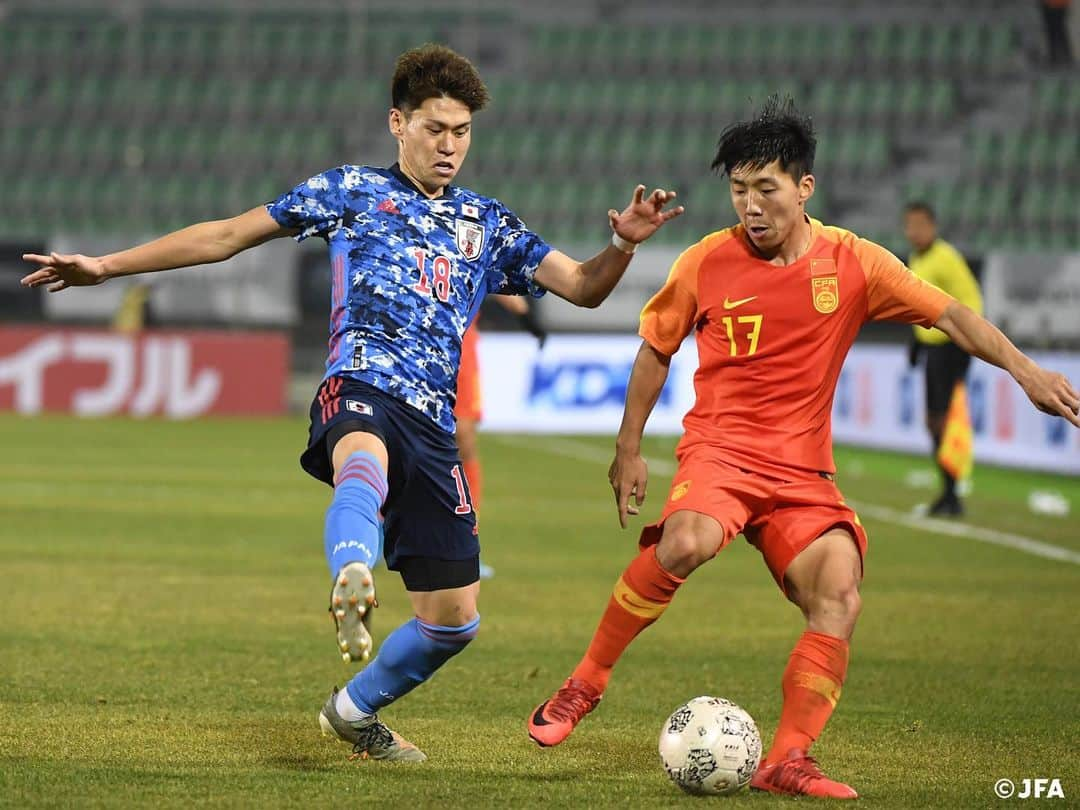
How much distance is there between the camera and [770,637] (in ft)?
27.2

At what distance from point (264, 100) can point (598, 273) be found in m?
24.6

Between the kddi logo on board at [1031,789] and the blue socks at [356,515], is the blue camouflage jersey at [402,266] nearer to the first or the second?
the blue socks at [356,515]

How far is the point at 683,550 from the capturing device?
5191 mm

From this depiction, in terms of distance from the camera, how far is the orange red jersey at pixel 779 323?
213 inches

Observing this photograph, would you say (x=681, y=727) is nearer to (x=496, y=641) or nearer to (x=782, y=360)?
(x=782, y=360)

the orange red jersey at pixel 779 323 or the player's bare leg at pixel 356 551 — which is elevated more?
the orange red jersey at pixel 779 323

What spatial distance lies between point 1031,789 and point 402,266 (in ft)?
7.52

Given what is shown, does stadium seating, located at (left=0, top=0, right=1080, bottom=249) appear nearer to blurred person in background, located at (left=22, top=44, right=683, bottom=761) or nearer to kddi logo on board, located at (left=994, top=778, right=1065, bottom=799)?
blurred person in background, located at (left=22, top=44, right=683, bottom=761)

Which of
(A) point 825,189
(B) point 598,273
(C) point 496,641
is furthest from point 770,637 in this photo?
(A) point 825,189

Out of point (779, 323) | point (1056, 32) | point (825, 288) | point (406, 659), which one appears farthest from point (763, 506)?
point (1056, 32)

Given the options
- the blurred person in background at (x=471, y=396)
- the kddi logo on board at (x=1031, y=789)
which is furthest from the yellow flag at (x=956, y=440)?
the kddi logo on board at (x=1031, y=789)

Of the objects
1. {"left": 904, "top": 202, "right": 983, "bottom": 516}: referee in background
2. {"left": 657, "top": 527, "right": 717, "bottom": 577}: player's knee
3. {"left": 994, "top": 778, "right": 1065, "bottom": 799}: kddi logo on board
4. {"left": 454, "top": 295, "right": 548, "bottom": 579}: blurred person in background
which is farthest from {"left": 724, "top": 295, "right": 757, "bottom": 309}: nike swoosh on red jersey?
{"left": 904, "top": 202, "right": 983, "bottom": 516}: referee in background

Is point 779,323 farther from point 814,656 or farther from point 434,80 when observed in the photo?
point 434,80

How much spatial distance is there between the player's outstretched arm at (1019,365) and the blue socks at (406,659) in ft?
5.38
